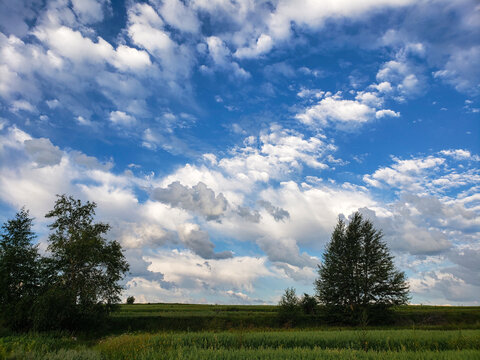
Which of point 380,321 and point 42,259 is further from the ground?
point 42,259

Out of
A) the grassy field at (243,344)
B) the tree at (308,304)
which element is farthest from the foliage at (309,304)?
the grassy field at (243,344)

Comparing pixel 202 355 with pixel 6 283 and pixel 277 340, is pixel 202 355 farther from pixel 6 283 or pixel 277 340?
pixel 6 283

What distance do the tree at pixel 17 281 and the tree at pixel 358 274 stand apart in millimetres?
35870

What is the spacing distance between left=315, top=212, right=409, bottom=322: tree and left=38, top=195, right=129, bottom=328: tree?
Answer: 27854mm

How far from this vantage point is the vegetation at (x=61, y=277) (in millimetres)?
30688

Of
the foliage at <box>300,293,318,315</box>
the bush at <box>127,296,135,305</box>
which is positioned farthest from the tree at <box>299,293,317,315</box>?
the bush at <box>127,296,135,305</box>

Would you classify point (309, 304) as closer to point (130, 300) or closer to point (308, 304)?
point (308, 304)

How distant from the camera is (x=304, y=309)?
143ft

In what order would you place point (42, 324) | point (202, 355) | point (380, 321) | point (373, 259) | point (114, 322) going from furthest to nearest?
point (373, 259) → point (380, 321) → point (114, 322) → point (42, 324) → point (202, 355)

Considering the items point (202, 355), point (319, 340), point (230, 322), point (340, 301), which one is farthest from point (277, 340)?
point (340, 301)

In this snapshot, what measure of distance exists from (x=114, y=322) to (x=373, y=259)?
1390 inches

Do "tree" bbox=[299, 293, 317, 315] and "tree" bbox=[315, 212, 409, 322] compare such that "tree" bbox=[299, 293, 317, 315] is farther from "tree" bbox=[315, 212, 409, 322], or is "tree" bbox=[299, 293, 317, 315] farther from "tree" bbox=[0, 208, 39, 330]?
"tree" bbox=[0, 208, 39, 330]

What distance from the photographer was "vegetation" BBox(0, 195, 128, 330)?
30688 mm

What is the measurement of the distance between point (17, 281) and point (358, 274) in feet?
139
